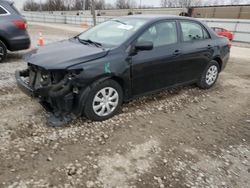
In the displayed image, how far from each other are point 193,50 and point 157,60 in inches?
42.0

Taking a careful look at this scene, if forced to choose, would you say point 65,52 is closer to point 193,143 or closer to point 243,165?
point 193,143

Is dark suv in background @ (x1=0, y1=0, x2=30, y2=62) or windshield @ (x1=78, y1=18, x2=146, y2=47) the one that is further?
dark suv in background @ (x1=0, y1=0, x2=30, y2=62)

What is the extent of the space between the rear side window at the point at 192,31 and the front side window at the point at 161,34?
0.96 ft

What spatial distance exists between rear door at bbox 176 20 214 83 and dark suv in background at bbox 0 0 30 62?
4.86 m

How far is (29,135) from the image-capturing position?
3.52 m

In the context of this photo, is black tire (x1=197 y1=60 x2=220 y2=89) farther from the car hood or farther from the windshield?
the car hood

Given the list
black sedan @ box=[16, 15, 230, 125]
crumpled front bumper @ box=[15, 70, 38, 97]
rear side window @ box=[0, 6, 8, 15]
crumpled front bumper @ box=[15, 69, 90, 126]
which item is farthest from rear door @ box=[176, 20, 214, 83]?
rear side window @ box=[0, 6, 8, 15]

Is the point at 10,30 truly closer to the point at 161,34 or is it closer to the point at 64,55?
the point at 64,55

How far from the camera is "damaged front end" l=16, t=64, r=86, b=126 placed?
11.4 ft

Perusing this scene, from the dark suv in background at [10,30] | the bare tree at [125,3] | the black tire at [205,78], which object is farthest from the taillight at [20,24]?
the bare tree at [125,3]

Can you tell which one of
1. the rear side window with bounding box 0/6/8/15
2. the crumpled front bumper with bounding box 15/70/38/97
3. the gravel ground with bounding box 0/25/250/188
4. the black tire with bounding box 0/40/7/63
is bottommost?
the gravel ground with bounding box 0/25/250/188

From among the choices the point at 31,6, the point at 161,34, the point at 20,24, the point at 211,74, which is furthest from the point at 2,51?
the point at 31,6

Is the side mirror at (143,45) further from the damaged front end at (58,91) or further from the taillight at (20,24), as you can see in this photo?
the taillight at (20,24)

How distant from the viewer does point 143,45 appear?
3.98 m
